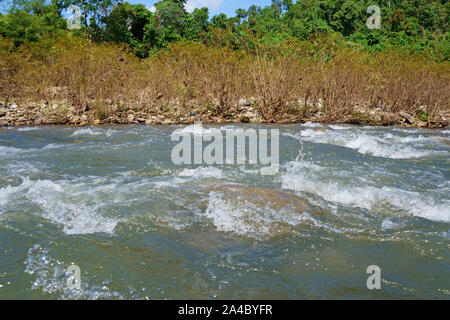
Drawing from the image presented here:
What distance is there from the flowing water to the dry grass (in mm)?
6497

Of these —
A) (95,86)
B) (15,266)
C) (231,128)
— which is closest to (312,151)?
(231,128)

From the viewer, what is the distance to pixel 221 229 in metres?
4.19

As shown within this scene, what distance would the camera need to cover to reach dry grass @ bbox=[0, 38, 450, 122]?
534 inches

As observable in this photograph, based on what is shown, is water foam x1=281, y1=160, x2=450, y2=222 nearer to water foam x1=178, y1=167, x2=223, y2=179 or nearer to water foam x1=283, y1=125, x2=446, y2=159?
water foam x1=178, y1=167, x2=223, y2=179

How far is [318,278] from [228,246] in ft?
3.07

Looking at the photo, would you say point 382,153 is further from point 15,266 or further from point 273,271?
point 15,266
